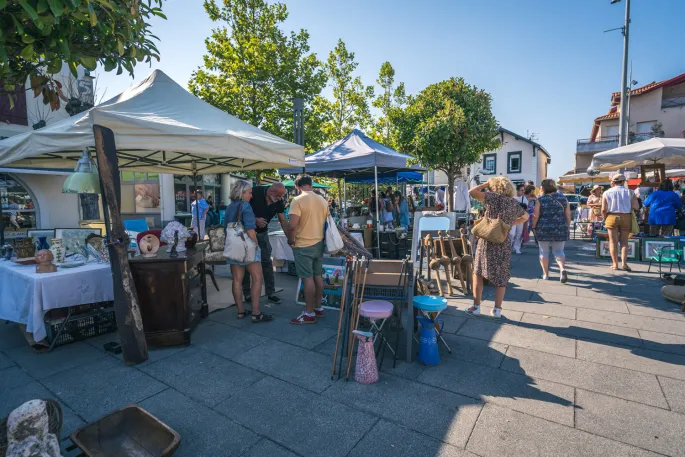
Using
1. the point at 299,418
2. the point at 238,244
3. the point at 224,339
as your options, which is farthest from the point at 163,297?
the point at 299,418

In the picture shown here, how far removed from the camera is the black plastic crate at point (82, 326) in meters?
3.92

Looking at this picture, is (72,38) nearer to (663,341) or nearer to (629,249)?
(663,341)

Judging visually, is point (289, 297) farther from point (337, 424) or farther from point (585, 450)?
point (585, 450)

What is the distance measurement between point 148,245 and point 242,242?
41.1 inches

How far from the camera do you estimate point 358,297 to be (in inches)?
138

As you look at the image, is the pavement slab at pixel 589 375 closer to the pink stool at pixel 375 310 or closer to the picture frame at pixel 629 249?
the pink stool at pixel 375 310

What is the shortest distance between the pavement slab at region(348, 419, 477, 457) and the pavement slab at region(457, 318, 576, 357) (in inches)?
76.6

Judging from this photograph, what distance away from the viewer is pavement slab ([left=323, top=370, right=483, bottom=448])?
2465 mm

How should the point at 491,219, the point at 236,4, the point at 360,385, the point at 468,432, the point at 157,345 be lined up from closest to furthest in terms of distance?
the point at 468,432 → the point at 360,385 → the point at 157,345 → the point at 491,219 → the point at 236,4

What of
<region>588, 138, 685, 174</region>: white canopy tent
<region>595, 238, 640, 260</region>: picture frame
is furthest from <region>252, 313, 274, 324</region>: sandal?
<region>595, 238, 640, 260</region>: picture frame

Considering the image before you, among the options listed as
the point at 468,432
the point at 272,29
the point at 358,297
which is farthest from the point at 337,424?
the point at 272,29

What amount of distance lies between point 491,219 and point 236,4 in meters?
15.0

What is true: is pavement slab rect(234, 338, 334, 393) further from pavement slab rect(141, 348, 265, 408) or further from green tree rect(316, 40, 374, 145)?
green tree rect(316, 40, 374, 145)

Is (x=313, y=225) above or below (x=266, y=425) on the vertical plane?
above
